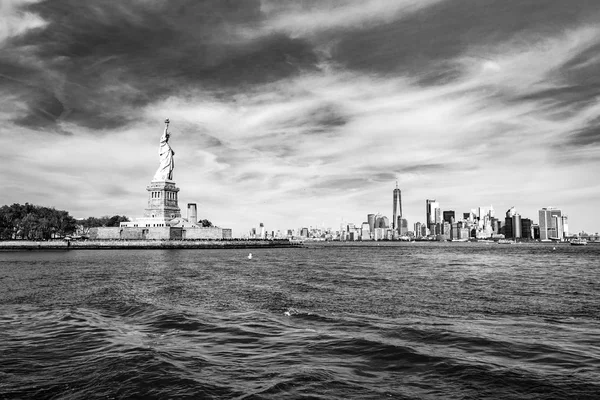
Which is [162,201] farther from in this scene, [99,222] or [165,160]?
[99,222]

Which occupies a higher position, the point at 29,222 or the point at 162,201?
the point at 162,201

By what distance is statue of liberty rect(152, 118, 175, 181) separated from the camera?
135 metres

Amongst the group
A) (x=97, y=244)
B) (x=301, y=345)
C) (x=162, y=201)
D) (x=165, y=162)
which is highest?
(x=165, y=162)

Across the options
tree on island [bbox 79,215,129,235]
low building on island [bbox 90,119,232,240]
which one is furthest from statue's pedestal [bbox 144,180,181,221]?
tree on island [bbox 79,215,129,235]

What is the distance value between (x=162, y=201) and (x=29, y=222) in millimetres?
37826

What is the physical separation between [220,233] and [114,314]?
125 meters

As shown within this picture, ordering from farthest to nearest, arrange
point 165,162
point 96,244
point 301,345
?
point 165,162
point 96,244
point 301,345

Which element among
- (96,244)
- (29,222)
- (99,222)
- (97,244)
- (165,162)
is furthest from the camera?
(99,222)

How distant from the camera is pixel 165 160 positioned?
137375mm

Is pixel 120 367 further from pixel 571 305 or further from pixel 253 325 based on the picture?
pixel 571 305

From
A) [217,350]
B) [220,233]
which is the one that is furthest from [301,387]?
[220,233]

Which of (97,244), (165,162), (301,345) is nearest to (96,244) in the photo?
(97,244)

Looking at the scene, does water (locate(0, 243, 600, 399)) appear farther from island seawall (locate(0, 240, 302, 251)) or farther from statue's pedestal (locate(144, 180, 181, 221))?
statue's pedestal (locate(144, 180, 181, 221))

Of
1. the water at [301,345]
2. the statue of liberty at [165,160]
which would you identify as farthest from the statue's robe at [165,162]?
the water at [301,345]
